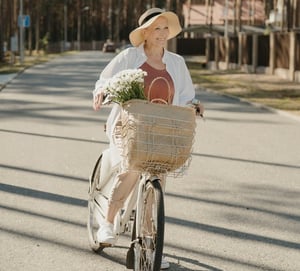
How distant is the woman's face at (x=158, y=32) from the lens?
5.44 metres

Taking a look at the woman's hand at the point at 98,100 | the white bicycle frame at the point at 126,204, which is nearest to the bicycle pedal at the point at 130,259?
the white bicycle frame at the point at 126,204

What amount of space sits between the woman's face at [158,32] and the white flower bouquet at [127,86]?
0.42 m

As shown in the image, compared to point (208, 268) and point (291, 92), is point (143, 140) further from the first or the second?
point (291, 92)

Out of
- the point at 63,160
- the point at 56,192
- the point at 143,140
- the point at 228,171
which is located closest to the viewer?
the point at 143,140

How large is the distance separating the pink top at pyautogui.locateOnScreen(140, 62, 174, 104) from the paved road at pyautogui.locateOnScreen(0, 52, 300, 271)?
3.85 feet

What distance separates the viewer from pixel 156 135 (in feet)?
15.8

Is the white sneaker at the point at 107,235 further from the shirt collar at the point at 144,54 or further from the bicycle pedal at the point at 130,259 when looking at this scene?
the shirt collar at the point at 144,54

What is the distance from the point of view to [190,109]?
16.1 ft

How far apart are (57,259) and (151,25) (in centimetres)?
174

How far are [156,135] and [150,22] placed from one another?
2.94ft

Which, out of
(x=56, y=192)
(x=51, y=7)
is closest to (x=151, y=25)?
(x=56, y=192)

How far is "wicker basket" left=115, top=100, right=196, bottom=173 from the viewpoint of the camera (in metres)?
4.79

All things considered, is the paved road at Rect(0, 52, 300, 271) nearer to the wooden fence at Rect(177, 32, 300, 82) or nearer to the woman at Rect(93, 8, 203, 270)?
the woman at Rect(93, 8, 203, 270)

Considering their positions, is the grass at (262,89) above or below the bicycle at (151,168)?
below
